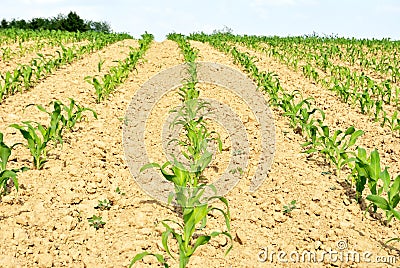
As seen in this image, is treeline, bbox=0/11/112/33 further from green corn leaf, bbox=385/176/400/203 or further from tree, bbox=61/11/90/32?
green corn leaf, bbox=385/176/400/203

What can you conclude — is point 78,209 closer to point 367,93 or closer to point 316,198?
point 316,198

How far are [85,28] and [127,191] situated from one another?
49.2 metres

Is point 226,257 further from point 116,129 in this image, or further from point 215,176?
point 116,129

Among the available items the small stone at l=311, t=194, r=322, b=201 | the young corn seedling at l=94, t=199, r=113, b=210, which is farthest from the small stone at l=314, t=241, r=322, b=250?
the young corn seedling at l=94, t=199, r=113, b=210

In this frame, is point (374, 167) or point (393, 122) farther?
point (393, 122)

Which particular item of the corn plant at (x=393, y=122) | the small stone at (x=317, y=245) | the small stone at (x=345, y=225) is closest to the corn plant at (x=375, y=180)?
the small stone at (x=345, y=225)

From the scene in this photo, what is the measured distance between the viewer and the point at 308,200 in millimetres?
3465

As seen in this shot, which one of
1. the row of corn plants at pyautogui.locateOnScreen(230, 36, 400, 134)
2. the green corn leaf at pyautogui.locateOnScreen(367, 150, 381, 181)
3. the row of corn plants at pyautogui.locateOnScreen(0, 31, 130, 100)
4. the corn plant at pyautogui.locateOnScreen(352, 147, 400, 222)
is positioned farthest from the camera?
the row of corn plants at pyautogui.locateOnScreen(0, 31, 130, 100)

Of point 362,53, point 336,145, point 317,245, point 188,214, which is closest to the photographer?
point 188,214

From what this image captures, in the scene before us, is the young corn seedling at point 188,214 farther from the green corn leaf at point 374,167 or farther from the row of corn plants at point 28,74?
the row of corn plants at point 28,74

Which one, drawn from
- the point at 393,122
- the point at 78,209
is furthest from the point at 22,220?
the point at 393,122

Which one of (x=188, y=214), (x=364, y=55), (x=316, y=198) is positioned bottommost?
(x=188, y=214)

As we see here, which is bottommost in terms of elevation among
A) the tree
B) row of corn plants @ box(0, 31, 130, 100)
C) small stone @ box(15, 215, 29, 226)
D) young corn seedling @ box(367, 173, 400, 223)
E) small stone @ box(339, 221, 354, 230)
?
small stone @ box(15, 215, 29, 226)

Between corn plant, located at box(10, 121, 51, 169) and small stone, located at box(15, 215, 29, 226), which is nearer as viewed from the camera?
small stone, located at box(15, 215, 29, 226)
